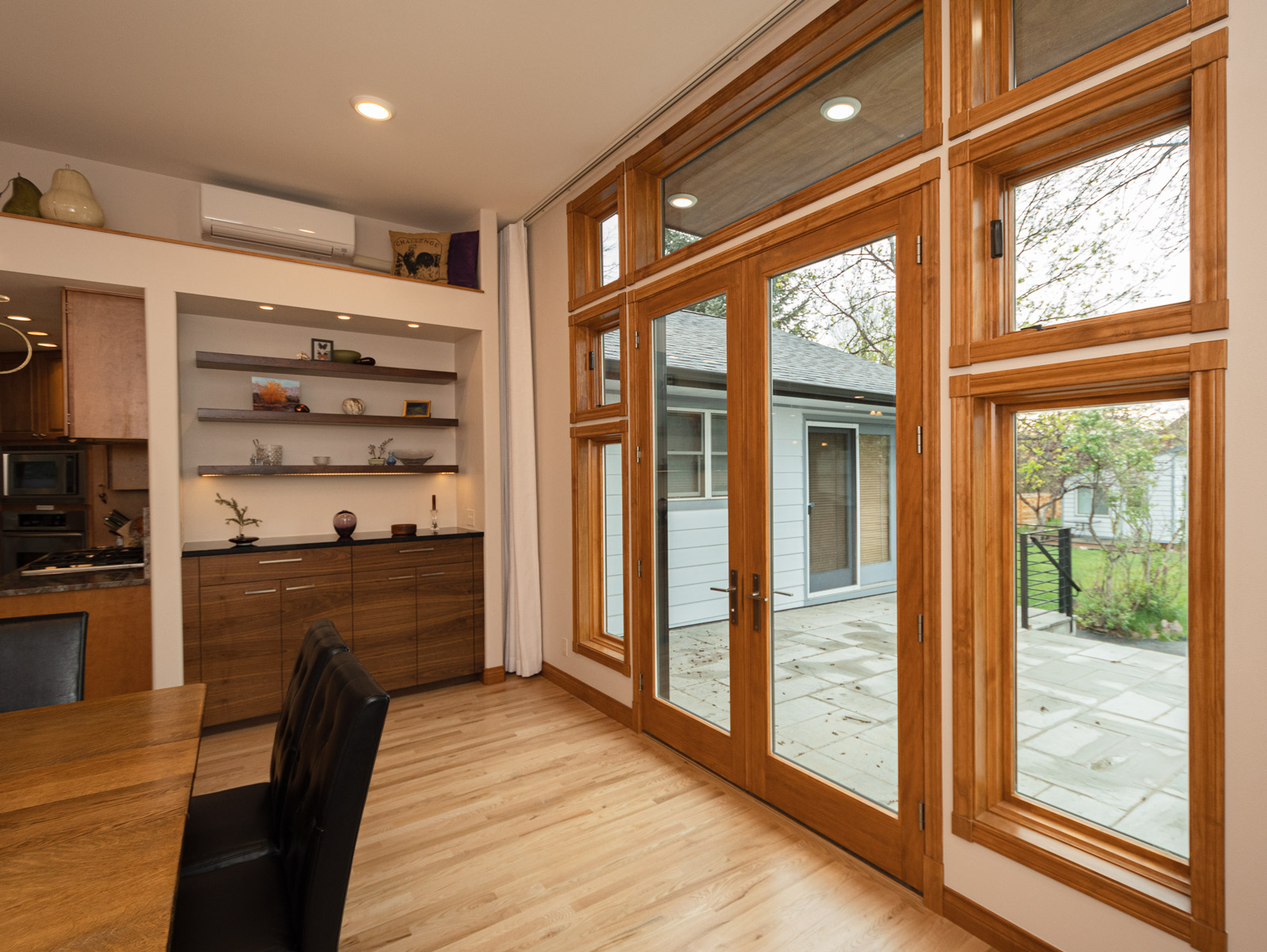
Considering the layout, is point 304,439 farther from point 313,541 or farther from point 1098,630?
point 1098,630

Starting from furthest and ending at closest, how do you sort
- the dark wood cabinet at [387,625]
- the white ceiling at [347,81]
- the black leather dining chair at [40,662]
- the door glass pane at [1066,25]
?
the dark wood cabinet at [387,625]
the white ceiling at [347,81]
the black leather dining chair at [40,662]
the door glass pane at [1066,25]

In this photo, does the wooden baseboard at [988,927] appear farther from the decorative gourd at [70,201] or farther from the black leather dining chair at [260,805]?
the decorative gourd at [70,201]

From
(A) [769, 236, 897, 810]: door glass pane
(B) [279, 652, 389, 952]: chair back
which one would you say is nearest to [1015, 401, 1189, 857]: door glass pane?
(A) [769, 236, 897, 810]: door glass pane

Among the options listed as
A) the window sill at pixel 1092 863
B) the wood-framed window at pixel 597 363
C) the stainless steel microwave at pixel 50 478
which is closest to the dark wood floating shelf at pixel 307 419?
the wood-framed window at pixel 597 363

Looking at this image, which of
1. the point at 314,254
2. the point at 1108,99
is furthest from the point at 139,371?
the point at 1108,99

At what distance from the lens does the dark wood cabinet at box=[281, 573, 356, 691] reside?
3713 mm

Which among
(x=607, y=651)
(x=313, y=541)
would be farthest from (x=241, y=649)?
(x=607, y=651)

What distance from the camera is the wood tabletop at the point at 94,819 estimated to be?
0.96m

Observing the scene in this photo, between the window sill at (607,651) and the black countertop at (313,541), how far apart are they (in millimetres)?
1068

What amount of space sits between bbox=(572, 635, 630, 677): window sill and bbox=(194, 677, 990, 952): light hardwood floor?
0.39 m

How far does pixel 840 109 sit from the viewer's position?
95.0 inches

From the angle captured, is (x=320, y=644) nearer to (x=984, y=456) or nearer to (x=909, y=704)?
(x=909, y=704)

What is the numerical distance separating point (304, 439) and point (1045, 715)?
4.41m

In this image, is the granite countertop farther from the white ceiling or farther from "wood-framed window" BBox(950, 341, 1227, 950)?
"wood-framed window" BBox(950, 341, 1227, 950)
